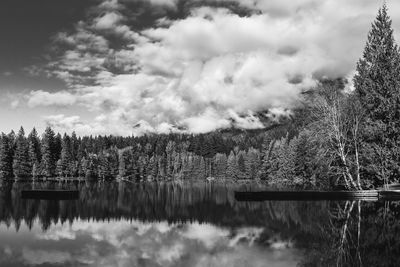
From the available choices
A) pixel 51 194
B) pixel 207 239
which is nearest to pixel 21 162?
pixel 51 194

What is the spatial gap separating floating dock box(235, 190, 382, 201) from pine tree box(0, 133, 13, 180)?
373 ft

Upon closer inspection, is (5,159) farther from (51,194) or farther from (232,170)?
(232,170)

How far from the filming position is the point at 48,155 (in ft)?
506

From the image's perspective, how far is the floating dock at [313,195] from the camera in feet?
166

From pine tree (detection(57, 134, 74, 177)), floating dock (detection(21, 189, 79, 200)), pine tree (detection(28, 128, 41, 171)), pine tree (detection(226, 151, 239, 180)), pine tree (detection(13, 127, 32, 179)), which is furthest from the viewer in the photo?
pine tree (detection(226, 151, 239, 180))

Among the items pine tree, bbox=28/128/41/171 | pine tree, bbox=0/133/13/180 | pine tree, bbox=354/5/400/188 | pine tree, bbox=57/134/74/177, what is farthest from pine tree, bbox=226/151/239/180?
pine tree, bbox=354/5/400/188

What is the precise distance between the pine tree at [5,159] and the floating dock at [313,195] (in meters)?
114

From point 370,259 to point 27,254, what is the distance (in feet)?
55.3

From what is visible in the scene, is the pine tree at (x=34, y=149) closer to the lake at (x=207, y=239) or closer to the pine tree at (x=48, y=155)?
the pine tree at (x=48, y=155)

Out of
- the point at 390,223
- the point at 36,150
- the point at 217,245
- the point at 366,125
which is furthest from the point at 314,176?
the point at 36,150

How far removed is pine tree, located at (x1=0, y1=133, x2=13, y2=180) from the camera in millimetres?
140125

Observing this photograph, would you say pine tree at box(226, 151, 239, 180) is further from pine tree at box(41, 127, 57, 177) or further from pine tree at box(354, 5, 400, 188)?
pine tree at box(354, 5, 400, 188)

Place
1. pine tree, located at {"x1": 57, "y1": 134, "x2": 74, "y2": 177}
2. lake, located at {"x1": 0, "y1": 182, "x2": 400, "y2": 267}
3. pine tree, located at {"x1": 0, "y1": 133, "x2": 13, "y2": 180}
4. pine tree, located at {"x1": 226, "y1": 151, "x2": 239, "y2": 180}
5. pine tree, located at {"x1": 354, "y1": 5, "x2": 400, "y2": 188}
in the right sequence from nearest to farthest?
lake, located at {"x1": 0, "y1": 182, "x2": 400, "y2": 267}, pine tree, located at {"x1": 354, "y1": 5, "x2": 400, "y2": 188}, pine tree, located at {"x1": 0, "y1": 133, "x2": 13, "y2": 180}, pine tree, located at {"x1": 57, "y1": 134, "x2": 74, "y2": 177}, pine tree, located at {"x1": 226, "y1": 151, "x2": 239, "y2": 180}

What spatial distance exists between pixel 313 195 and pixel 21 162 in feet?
408
